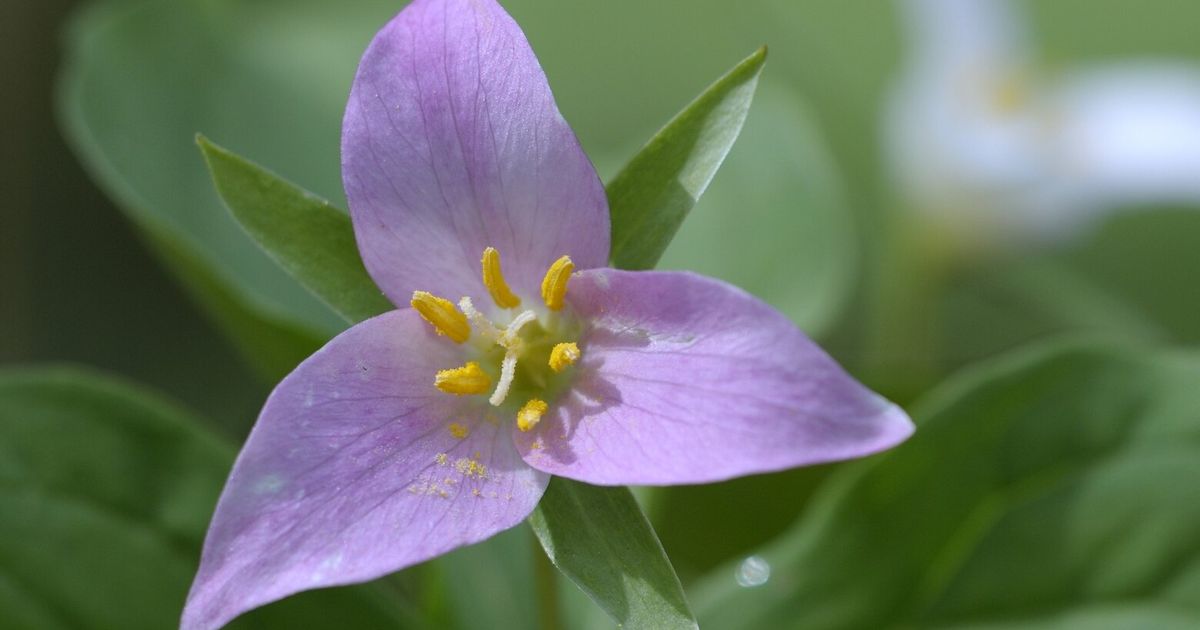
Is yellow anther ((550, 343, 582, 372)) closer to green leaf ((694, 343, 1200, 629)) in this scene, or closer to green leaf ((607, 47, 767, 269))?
green leaf ((607, 47, 767, 269))

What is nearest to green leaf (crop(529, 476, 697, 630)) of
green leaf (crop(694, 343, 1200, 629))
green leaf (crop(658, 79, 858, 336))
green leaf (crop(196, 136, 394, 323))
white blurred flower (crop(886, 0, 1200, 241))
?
green leaf (crop(196, 136, 394, 323))

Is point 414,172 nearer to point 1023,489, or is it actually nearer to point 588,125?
point 1023,489

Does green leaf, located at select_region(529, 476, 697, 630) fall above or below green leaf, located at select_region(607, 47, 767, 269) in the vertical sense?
below

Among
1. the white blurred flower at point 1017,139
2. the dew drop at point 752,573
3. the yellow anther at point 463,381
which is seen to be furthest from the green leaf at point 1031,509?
the white blurred flower at point 1017,139

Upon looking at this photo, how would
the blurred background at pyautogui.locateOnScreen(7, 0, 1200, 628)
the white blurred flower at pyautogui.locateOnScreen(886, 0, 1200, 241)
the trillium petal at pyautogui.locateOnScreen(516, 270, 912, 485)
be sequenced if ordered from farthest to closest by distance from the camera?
the white blurred flower at pyautogui.locateOnScreen(886, 0, 1200, 241) < the blurred background at pyautogui.locateOnScreen(7, 0, 1200, 628) < the trillium petal at pyautogui.locateOnScreen(516, 270, 912, 485)

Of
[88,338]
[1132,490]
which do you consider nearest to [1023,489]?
[1132,490]
